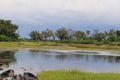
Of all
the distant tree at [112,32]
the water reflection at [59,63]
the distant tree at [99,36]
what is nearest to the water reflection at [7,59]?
the water reflection at [59,63]

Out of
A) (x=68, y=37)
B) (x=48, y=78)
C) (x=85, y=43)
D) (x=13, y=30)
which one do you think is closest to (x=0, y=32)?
(x=13, y=30)

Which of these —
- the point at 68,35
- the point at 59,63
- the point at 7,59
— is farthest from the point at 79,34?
the point at 59,63

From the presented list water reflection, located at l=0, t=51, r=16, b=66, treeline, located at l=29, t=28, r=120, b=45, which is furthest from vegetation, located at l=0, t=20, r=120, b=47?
water reflection, located at l=0, t=51, r=16, b=66

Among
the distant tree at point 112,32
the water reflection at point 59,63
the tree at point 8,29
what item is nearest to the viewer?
the water reflection at point 59,63

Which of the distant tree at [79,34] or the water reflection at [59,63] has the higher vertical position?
the distant tree at [79,34]

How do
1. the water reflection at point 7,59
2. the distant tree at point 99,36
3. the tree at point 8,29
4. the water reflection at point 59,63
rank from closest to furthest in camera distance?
the water reflection at point 59,63, the water reflection at point 7,59, the tree at point 8,29, the distant tree at point 99,36

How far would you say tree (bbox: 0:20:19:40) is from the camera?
9475cm

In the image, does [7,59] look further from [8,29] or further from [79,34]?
[79,34]

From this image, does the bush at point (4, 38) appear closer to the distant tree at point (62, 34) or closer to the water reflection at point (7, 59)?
the distant tree at point (62, 34)

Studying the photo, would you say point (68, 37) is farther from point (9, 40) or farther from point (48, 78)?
point (48, 78)

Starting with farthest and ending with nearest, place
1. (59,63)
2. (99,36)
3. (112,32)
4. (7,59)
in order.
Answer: (112,32) → (99,36) → (7,59) → (59,63)

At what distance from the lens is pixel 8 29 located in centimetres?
9531

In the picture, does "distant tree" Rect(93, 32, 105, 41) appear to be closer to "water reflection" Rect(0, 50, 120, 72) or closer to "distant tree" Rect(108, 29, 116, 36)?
"distant tree" Rect(108, 29, 116, 36)

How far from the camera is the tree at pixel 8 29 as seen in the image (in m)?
94.8
